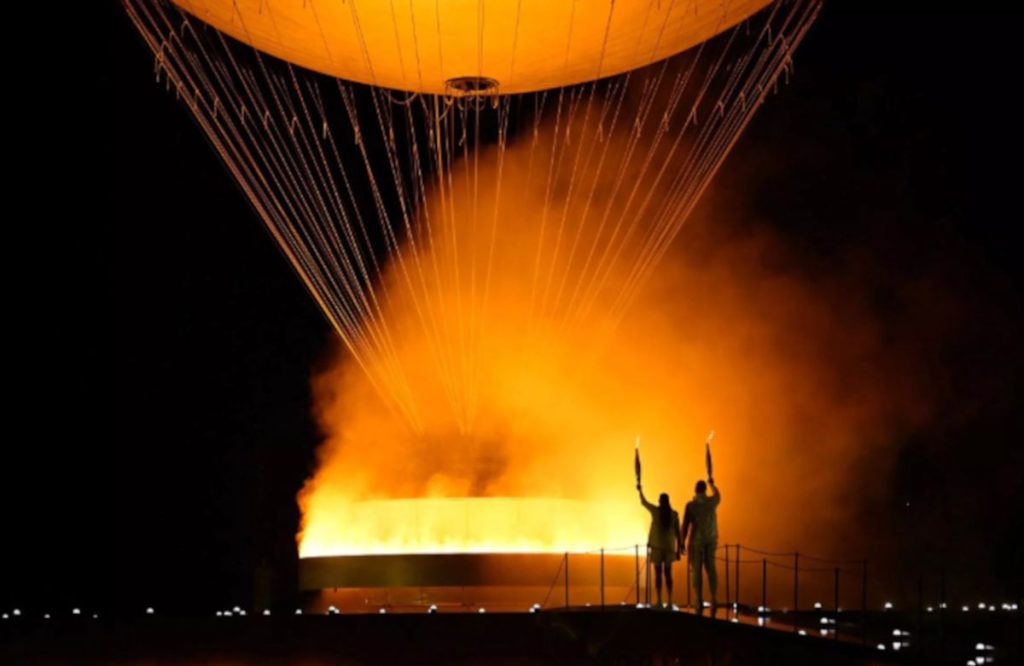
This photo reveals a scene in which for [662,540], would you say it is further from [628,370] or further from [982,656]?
[628,370]

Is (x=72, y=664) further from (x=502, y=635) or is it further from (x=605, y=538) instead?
(x=605, y=538)

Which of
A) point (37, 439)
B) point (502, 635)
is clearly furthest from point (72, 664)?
point (37, 439)

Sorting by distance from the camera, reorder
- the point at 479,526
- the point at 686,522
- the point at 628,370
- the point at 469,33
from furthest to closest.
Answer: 1. the point at 628,370
2. the point at 479,526
3. the point at 469,33
4. the point at 686,522

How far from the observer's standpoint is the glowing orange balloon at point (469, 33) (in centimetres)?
1681

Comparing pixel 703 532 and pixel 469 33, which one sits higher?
pixel 469 33

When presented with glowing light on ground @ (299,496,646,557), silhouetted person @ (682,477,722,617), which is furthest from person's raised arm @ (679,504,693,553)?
glowing light on ground @ (299,496,646,557)

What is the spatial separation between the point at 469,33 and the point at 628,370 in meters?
12.1

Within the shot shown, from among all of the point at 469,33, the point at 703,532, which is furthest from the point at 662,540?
the point at 469,33

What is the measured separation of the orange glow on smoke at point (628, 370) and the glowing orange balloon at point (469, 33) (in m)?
7.37

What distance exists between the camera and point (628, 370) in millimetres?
28391

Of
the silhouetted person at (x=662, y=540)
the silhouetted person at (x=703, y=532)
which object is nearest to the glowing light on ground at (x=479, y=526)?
the silhouetted person at (x=662, y=540)

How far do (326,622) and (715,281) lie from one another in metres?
14.2

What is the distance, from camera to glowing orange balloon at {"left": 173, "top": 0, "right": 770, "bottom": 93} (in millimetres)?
16812

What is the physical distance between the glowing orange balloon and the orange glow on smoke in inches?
290
